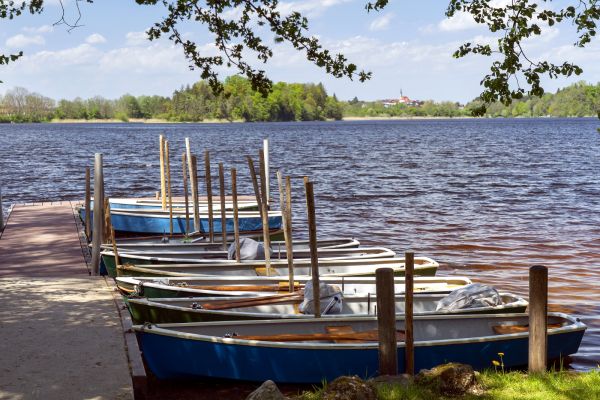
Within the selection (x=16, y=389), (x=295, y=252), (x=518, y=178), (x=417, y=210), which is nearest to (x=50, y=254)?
(x=295, y=252)

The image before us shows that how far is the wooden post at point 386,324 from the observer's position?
371 inches

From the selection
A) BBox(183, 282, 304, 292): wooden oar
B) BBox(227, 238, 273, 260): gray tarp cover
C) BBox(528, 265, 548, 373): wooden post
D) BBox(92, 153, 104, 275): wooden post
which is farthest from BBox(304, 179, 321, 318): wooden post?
BBox(92, 153, 104, 275): wooden post

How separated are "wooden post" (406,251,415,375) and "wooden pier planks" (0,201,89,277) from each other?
812cm

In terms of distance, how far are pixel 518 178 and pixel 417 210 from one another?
62.2 feet

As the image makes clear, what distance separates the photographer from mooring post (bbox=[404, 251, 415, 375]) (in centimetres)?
977

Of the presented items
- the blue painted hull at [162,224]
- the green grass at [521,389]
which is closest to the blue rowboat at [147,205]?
the blue painted hull at [162,224]

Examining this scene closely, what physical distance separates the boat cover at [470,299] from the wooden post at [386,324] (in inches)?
119

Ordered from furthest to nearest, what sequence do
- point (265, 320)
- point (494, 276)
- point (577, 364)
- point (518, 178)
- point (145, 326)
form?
1. point (518, 178)
2. point (494, 276)
3. point (577, 364)
4. point (265, 320)
5. point (145, 326)

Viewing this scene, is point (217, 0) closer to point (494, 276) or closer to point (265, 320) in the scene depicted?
point (265, 320)

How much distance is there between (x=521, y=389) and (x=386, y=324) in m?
1.66

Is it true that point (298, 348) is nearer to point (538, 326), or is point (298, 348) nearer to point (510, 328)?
point (538, 326)

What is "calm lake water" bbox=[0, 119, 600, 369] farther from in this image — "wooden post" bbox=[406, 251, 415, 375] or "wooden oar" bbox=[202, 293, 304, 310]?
"wooden oar" bbox=[202, 293, 304, 310]

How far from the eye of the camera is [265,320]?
1141 centimetres

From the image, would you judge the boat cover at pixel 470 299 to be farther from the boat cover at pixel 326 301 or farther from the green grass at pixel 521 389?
the green grass at pixel 521 389
